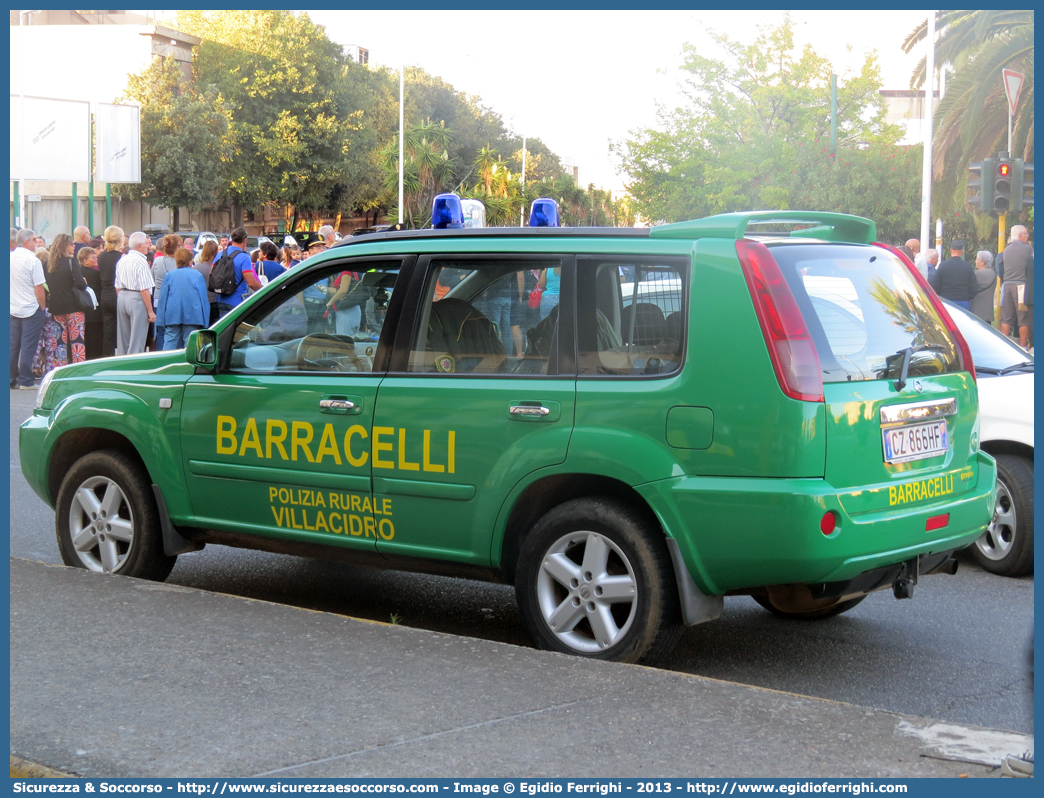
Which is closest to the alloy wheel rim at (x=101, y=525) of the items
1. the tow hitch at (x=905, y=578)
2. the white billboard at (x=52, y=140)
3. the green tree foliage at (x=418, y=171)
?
the tow hitch at (x=905, y=578)

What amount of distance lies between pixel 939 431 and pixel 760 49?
41560mm

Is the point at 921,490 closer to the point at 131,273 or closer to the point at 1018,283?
the point at 131,273

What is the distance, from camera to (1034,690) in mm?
3055

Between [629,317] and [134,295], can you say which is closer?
[629,317]

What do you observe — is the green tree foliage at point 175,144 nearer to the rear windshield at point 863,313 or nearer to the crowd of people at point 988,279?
the crowd of people at point 988,279

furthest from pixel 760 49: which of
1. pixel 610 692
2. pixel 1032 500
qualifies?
pixel 610 692

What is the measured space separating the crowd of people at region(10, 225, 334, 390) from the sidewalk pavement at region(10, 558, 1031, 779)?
9187 millimetres

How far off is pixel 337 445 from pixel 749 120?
3960 centimetres

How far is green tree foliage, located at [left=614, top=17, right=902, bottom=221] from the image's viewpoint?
139 feet

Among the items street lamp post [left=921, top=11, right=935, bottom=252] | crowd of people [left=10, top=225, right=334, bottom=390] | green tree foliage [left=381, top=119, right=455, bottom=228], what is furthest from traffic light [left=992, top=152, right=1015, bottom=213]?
green tree foliage [left=381, top=119, right=455, bottom=228]

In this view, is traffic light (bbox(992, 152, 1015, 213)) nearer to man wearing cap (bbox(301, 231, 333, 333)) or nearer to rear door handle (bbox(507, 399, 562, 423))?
man wearing cap (bbox(301, 231, 333, 333))

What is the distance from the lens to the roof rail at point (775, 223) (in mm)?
4430

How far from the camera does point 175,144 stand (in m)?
48.7

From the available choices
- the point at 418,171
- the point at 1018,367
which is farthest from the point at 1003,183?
the point at 418,171
